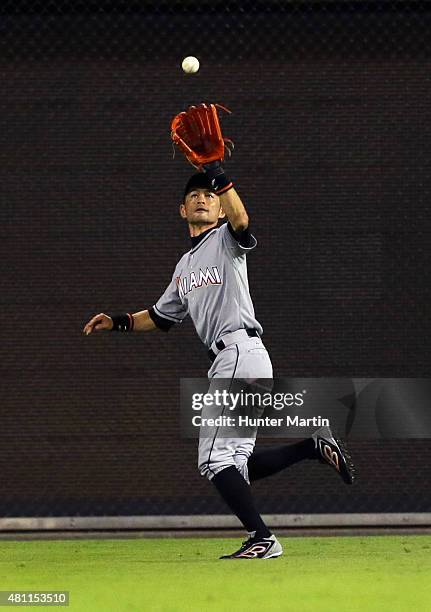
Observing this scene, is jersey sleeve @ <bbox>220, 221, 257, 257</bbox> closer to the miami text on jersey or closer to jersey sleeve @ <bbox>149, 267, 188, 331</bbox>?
the miami text on jersey

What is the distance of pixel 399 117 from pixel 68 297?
1.87 meters

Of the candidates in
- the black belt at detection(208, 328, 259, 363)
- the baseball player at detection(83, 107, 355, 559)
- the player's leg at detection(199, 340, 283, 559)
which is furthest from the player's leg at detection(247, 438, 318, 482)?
the black belt at detection(208, 328, 259, 363)

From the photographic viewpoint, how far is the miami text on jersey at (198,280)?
544 cm

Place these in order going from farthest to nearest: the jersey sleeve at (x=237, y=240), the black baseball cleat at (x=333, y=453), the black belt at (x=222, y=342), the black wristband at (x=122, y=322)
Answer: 1. the black wristband at (x=122, y=322)
2. the black baseball cleat at (x=333, y=453)
3. the black belt at (x=222, y=342)
4. the jersey sleeve at (x=237, y=240)

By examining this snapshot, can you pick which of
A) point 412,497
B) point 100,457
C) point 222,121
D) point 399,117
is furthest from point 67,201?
point 412,497

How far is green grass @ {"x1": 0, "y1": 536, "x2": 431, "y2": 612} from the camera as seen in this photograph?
4531 millimetres

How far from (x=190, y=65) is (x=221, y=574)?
8.46 ft

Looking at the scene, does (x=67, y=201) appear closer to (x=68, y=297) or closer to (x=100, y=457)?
(x=68, y=297)

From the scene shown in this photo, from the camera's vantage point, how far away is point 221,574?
17.1 feet

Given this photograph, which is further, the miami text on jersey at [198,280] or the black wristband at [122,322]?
the black wristband at [122,322]

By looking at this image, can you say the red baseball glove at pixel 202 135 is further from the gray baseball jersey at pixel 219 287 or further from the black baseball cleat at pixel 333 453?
the black baseball cleat at pixel 333 453

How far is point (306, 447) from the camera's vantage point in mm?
5617

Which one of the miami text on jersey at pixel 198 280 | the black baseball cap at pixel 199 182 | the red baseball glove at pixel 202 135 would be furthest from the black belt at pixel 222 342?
the red baseball glove at pixel 202 135

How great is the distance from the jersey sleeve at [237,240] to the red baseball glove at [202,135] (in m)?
0.31
